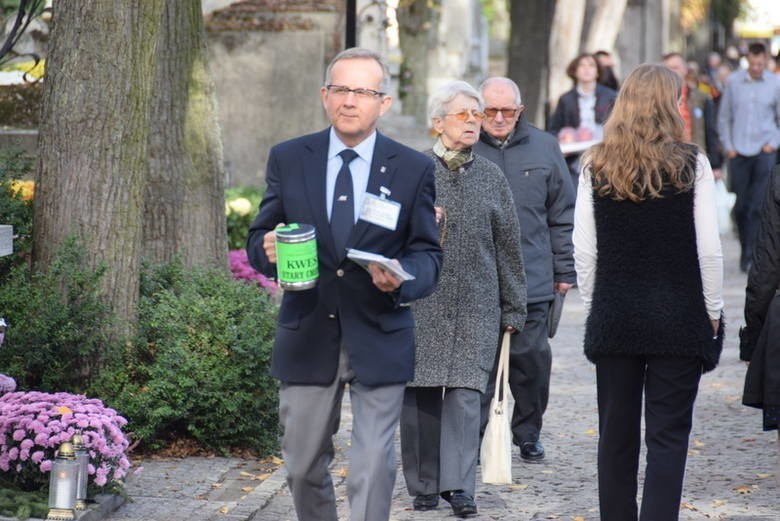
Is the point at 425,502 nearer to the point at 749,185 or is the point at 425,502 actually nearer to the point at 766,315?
the point at 766,315

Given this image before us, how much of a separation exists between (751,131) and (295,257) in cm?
1177

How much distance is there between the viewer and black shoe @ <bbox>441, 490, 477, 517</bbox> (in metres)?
6.77

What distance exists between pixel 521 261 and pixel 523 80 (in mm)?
14469

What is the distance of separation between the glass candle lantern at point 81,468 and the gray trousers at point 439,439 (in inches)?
58.1

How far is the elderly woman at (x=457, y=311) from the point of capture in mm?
6879

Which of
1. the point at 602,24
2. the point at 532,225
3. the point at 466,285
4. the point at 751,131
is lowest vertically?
the point at 466,285

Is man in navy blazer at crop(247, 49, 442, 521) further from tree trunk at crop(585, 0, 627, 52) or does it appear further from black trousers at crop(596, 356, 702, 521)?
tree trunk at crop(585, 0, 627, 52)

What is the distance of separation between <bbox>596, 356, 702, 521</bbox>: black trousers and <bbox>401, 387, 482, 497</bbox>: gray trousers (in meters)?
0.93

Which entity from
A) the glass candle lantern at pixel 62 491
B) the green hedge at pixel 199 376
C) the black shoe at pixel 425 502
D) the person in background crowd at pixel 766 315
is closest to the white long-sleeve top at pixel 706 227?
the person in background crowd at pixel 766 315

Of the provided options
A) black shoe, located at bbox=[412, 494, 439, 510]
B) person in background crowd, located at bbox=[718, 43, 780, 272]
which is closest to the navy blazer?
black shoe, located at bbox=[412, 494, 439, 510]

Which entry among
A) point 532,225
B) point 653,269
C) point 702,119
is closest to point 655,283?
point 653,269

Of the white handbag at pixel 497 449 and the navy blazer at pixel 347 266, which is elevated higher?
the navy blazer at pixel 347 266

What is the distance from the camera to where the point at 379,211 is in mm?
5023

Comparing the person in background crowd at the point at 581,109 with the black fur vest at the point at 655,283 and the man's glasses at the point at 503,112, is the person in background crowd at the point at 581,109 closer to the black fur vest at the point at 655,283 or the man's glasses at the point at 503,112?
the man's glasses at the point at 503,112
